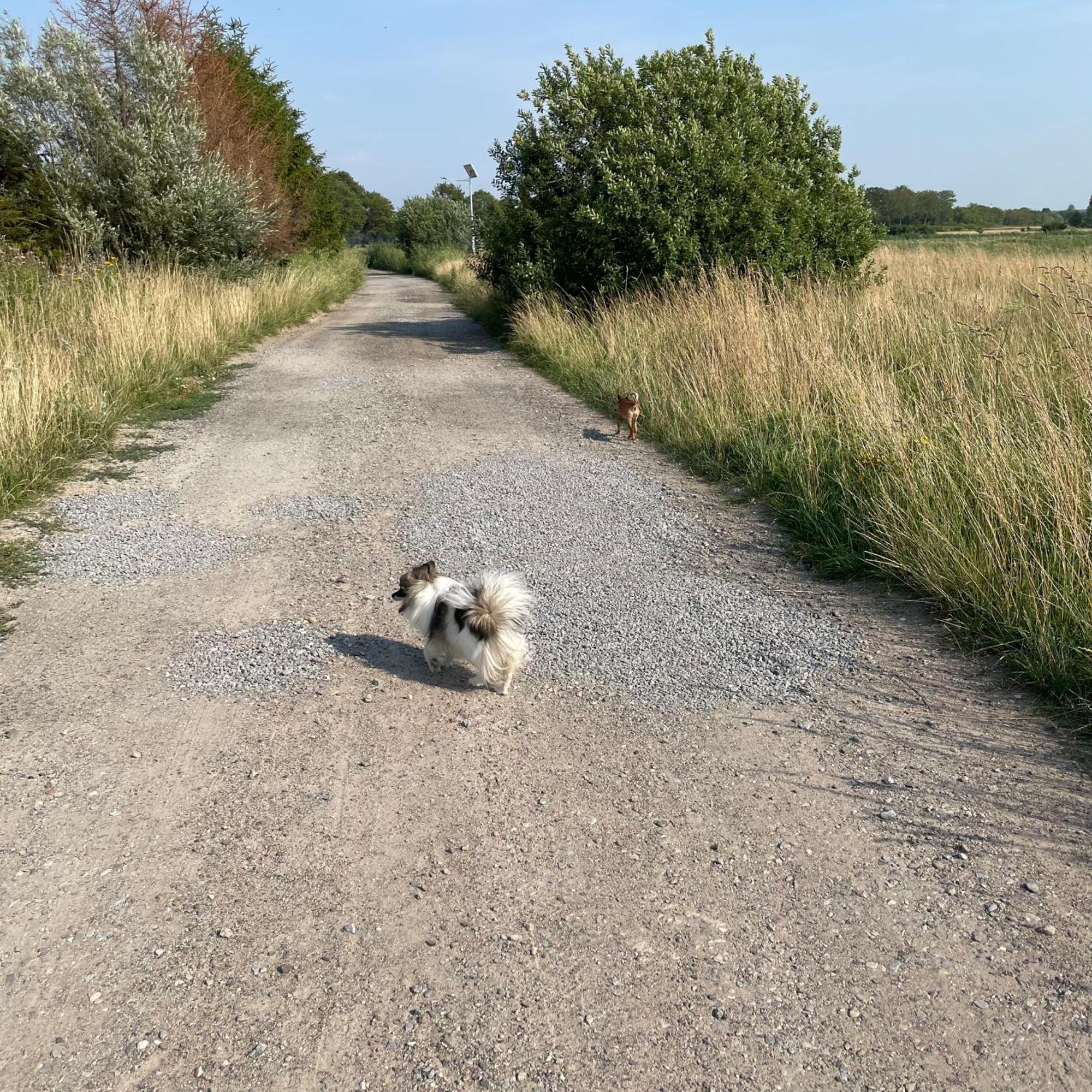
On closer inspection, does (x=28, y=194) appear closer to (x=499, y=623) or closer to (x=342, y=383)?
(x=342, y=383)

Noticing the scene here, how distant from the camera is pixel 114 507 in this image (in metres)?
7.07

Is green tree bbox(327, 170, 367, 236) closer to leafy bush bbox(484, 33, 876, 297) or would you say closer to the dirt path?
leafy bush bbox(484, 33, 876, 297)

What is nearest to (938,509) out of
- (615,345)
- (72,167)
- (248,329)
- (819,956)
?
(819,956)

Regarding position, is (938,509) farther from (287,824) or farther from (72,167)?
(72,167)

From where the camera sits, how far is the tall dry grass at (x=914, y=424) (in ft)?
15.4

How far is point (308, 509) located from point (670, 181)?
9544 millimetres

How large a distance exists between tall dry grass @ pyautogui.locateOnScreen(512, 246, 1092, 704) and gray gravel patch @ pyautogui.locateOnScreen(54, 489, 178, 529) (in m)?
4.50

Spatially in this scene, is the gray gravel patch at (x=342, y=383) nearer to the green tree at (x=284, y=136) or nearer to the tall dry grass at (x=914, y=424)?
the tall dry grass at (x=914, y=424)

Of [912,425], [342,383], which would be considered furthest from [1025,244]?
[912,425]

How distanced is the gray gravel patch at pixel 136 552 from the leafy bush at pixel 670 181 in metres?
9.44

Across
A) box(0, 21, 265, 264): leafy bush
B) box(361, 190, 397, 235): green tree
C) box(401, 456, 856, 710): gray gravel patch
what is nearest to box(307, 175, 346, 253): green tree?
box(0, 21, 265, 264): leafy bush

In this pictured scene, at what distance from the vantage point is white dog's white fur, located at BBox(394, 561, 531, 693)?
4.23 metres

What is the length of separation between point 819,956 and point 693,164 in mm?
13505

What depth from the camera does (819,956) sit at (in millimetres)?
2709
